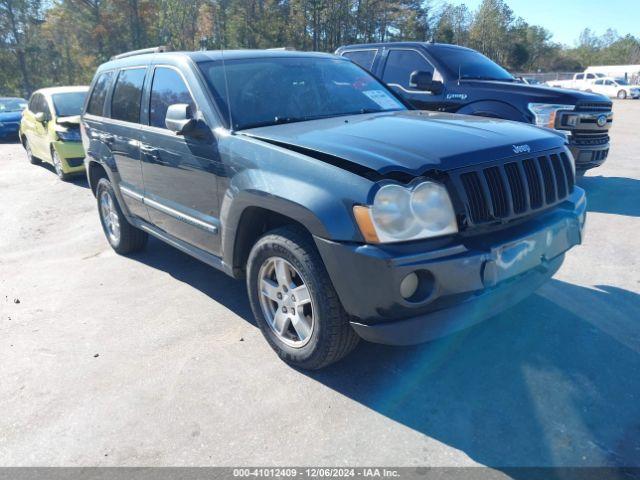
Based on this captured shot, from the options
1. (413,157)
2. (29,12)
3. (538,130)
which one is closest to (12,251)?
(413,157)

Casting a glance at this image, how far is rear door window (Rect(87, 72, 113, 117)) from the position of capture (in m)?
5.12

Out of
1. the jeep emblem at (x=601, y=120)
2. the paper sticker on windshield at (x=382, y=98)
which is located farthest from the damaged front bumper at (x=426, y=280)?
the jeep emblem at (x=601, y=120)

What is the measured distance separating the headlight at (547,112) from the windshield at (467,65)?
1.08 m

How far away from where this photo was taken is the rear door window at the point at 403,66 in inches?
293

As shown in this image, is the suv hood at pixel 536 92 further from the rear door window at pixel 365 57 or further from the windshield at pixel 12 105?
the windshield at pixel 12 105

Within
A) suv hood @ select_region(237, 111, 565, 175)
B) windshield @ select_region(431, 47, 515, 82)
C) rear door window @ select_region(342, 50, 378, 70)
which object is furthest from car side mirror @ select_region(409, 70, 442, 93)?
suv hood @ select_region(237, 111, 565, 175)

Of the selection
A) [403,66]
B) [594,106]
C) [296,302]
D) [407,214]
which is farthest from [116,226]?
[594,106]

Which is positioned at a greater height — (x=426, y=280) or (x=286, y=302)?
(x=426, y=280)

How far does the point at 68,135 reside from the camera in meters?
9.45

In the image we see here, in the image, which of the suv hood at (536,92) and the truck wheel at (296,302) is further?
the suv hood at (536,92)

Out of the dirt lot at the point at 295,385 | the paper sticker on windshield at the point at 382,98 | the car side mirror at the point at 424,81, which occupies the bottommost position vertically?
the dirt lot at the point at 295,385

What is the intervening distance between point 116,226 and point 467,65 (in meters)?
5.41

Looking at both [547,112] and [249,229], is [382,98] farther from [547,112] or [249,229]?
[547,112]

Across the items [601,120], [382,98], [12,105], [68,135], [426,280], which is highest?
[12,105]
